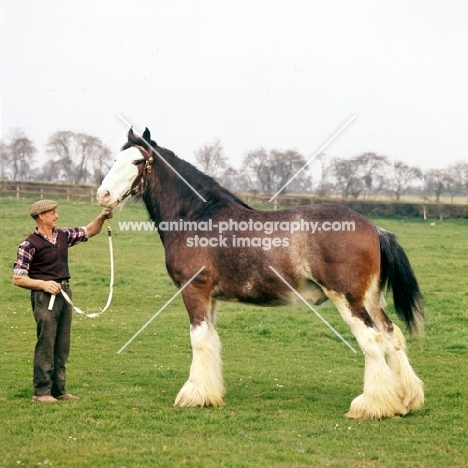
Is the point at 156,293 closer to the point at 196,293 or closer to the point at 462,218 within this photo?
the point at 196,293

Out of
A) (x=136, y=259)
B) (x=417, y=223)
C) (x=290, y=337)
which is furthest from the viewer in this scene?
(x=417, y=223)

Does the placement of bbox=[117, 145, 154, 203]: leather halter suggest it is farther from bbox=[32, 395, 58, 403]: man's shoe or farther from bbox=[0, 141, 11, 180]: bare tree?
bbox=[0, 141, 11, 180]: bare tree

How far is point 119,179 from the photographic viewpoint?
25.5ft

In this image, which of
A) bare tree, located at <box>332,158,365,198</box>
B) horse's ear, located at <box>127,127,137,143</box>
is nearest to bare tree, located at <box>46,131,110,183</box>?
bare tree, located at <box>332,158,365,198</box>

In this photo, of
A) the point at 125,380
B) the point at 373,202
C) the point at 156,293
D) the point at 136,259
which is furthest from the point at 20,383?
the point at 373,202

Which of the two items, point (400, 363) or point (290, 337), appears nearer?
point (400, 363)

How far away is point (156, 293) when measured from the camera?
53.5ft

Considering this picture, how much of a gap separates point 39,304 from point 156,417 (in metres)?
1.83

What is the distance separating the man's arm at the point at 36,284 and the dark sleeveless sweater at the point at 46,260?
0.16 meters

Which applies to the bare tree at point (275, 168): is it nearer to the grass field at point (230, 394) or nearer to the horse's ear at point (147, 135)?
the grass field at point (230, 394)

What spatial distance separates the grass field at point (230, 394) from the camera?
5812 millimetres

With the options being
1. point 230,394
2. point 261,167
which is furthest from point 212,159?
point 230,394

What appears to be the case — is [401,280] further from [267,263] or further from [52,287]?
[52,287]

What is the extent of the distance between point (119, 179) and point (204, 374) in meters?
2.41
